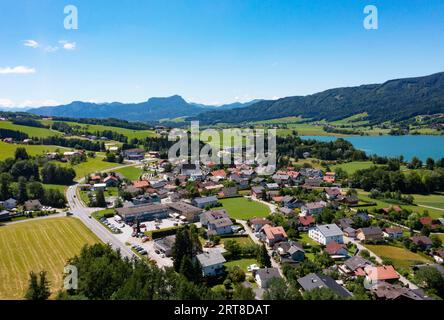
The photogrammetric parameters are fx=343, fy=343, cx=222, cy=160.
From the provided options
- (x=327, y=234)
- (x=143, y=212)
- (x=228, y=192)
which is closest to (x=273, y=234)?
(x=327, y=234)

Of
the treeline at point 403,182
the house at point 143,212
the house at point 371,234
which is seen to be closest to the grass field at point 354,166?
the treeline at point 403,182

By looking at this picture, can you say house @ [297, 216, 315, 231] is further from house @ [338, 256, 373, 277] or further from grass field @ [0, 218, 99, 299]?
grass field @ [0, 218, 99, 299]

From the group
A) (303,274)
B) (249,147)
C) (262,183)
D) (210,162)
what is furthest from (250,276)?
(249,147)

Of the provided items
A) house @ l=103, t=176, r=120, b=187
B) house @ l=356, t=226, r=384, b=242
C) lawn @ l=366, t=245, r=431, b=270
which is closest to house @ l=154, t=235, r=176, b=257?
lawn @ l=366, t=245, r=431, b=270

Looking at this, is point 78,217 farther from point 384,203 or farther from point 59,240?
point 384,203

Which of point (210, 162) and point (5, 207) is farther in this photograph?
point (210, 162)

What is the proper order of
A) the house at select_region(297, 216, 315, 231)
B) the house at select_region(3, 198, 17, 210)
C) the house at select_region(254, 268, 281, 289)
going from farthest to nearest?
the house at select_region(3, 198, 17, 210) < the house at select_region(297, 216, 315, 231) < the house at select_region(254, 268, 281, 289)
